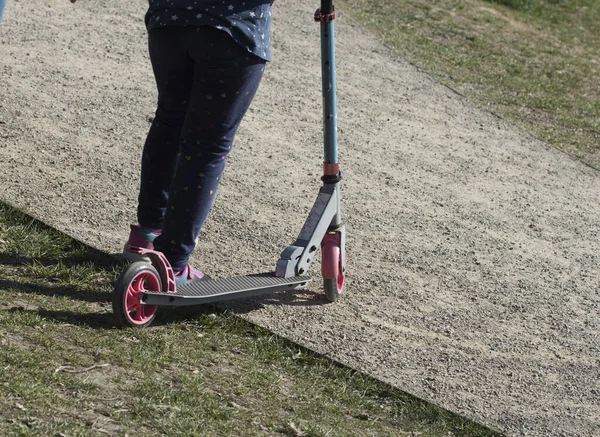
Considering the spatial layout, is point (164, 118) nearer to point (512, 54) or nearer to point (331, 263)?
point (331, 263)

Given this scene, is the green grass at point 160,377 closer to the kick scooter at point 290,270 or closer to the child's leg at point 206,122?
the kick scooter at point 290,270

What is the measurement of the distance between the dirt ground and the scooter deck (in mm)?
155

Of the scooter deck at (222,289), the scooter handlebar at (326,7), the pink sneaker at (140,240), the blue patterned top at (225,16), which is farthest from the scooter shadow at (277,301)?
the scooter handlebar at (326,7)

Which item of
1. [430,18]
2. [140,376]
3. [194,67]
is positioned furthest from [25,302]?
[430,18]

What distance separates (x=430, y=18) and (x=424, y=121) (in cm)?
290

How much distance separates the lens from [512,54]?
926 centimetres

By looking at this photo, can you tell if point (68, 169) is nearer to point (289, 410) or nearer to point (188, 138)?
point (188, 138)

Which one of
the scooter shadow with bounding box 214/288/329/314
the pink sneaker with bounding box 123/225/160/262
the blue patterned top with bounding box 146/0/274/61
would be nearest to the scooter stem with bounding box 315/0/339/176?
the blue patterned top with bounding box 146/0/274/61

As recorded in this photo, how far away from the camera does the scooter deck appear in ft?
12.2

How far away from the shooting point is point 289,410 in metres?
3.48

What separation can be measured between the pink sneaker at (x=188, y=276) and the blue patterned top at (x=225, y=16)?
89 cm

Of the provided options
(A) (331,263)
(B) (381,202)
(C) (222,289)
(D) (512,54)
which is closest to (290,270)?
(A) (331,263)

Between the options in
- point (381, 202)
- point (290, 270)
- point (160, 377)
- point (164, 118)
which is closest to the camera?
point (160, 377)

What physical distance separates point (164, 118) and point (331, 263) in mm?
924
